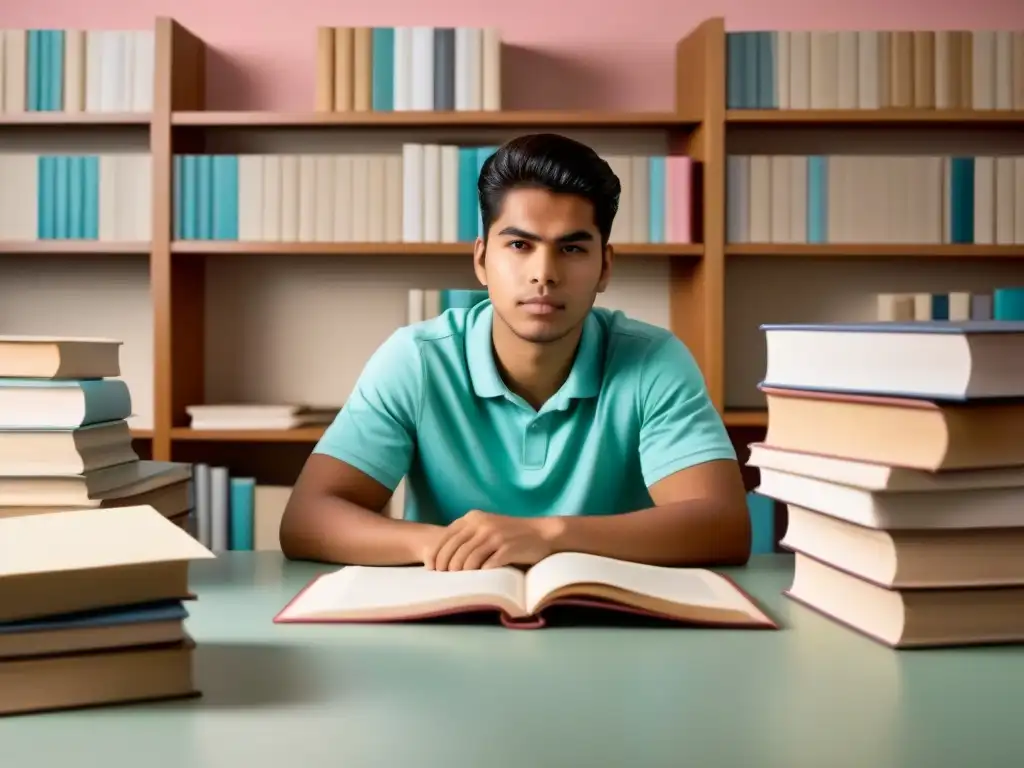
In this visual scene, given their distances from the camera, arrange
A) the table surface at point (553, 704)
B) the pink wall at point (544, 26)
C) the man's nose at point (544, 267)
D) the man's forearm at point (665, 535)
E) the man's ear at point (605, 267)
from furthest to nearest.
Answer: the pink wall at point (544, 26), the man's ear at point (605, 267), the man's nose at point (544, 267), the man's forearm at point (665, 535), the table surface at point (553, 704)

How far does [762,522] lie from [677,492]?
1.48 metres

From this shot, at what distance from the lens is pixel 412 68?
9.62 ft

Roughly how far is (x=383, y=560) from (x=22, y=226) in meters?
2.12

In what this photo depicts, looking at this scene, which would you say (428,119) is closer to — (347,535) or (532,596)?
(347,535)

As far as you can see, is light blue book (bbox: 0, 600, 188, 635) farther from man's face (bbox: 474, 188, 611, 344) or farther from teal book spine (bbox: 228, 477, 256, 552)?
teal book spine (bbox: 228, 477, 256, 552)

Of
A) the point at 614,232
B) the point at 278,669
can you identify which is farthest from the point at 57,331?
the point at 278,669

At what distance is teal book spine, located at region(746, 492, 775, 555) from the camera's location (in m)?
2.89

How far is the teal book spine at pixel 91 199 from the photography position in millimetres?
2977

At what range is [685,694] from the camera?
78 centimetres

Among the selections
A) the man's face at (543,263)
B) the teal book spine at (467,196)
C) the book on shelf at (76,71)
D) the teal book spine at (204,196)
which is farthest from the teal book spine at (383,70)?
the man's face at (543,263)

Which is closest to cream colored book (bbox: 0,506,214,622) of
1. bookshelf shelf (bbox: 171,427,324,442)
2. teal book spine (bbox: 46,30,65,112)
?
bookshelf shelf (bbox: 171,427,324,442)

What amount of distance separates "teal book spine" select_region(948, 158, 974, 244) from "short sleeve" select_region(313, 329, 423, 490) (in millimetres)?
1800

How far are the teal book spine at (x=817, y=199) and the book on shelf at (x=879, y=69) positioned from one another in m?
0.14

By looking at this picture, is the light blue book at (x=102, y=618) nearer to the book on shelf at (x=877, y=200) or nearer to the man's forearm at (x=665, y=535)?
the man's forearm at (x=665, y=535)
